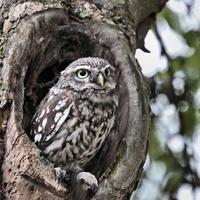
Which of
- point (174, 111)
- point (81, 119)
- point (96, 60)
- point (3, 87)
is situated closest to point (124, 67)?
point (96, 60)

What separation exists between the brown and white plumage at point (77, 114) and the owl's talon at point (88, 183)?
37cm

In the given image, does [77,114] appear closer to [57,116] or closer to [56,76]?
[57,116]

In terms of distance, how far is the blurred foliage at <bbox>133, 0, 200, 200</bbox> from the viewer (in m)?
4.19

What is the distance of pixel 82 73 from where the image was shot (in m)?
3.64

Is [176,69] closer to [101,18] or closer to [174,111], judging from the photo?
[174,111]

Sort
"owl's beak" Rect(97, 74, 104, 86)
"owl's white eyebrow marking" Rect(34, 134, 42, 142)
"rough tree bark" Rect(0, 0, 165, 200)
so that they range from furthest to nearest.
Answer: "owl's beak" Rect(97, 74, 104, 86) < "owl's white eyebrow marking" Rect(34, 134, 42, 142) < "rough tree bark" Rect(0, 0, 165, 200)

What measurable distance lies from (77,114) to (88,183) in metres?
0.58

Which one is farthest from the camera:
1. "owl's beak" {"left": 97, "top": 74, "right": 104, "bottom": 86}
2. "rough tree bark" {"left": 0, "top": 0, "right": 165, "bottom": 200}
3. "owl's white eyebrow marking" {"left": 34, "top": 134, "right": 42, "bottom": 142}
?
"owl's beak" {"left": 97, "top": 74, "right": 104, "bottom": 86}

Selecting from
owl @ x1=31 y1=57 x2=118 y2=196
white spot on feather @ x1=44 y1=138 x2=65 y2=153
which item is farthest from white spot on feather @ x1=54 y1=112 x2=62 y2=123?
white spot on feather @ x1=44 y1=138 x2=65 y2=153

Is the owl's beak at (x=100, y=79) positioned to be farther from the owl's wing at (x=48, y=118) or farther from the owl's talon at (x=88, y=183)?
the owl's talon at (x=88, y=183)

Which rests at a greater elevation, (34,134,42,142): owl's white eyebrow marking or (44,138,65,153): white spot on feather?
(34,134,42,142): owl's white eyebrow marking

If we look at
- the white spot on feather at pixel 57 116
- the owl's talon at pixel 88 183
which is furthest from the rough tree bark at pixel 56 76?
the white spot on feather at pixel 57 116

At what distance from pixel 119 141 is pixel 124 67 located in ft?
1.25

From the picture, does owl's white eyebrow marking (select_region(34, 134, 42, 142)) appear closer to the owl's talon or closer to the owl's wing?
the owl's wing
